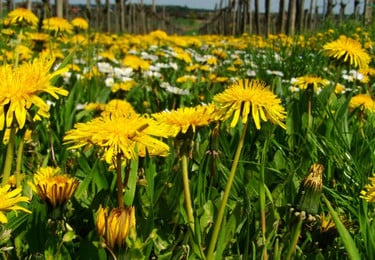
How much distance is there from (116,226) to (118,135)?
18cm

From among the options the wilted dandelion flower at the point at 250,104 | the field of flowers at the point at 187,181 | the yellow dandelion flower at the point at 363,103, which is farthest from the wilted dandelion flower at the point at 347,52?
the wilted dandelion flower at the point at 250,104

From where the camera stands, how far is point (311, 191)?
3.10 ft

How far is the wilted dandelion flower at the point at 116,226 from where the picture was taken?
0.79 meters

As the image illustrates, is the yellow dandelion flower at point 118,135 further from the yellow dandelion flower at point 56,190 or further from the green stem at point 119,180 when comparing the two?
the yellow dandelion flower at point 56,190

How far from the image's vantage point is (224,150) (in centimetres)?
179

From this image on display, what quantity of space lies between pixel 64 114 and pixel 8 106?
1.27m

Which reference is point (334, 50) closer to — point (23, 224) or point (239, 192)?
point (239, 192)

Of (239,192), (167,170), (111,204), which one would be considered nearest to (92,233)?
(111,204)

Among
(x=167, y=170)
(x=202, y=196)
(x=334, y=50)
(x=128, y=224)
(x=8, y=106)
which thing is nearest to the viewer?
(x=128, y=224)

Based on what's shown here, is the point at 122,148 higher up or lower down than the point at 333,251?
higher up

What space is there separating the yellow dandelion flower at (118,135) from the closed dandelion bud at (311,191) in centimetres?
27

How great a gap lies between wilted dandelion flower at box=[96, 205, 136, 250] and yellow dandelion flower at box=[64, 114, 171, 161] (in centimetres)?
10

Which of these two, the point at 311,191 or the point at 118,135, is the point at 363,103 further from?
the point at 118,135

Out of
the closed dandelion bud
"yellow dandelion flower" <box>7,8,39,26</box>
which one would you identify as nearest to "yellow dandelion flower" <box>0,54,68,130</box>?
the closed dandelion bud
